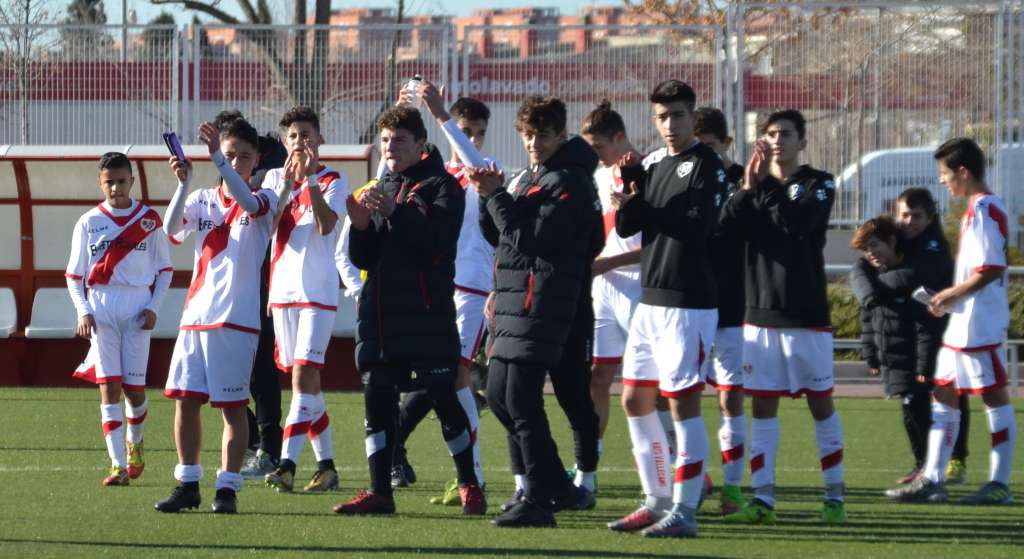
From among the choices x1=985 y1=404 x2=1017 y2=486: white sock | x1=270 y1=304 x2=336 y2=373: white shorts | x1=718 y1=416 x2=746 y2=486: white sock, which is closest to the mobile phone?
x1=270 y1=304 x2=336 y2=373: white shorts

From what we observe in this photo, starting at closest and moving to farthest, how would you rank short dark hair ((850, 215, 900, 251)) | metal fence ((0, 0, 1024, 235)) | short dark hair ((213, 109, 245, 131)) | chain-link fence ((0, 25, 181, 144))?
short dark hair ((213, 109, 245, 131)) → short dark hair ((850, 215, 900, 251)) → metal fence ((0, 0, 1024, 235)) → chain-link fence ((0, 25, 181, 144))

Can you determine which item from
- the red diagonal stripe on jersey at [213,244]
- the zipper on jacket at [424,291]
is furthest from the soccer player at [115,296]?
the zipper on jacket at [424,291]

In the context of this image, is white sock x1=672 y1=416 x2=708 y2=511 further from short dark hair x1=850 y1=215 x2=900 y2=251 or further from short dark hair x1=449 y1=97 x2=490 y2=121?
short dark hair x1=850 y1=215 x2=900 y2=251

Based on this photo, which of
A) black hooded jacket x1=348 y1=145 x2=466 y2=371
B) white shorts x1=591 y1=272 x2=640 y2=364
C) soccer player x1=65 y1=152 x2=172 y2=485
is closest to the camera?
black hooded jacket x1=348 y1=145 x2=466 y2=371

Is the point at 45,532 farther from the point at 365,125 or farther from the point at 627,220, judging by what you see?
the point at 365,125

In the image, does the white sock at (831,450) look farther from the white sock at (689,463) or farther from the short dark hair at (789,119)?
the short dark hair at (789,119)

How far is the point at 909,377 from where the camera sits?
31.4ft

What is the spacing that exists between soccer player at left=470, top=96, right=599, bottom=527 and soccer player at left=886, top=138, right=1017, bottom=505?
2.21 meters

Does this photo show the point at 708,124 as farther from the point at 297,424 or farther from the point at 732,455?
the point at 297,424

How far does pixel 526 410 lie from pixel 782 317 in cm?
127

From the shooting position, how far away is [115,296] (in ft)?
30.6

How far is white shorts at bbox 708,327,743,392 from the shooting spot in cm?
823

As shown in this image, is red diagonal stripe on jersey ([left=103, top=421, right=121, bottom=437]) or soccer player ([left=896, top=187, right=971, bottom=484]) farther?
soccer player ([left=896, top=187, right=971, bottom=484])

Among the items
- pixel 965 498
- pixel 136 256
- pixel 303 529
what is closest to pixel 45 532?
pixel 303 529
